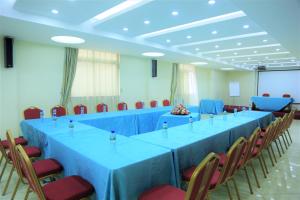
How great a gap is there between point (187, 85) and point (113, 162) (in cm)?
971

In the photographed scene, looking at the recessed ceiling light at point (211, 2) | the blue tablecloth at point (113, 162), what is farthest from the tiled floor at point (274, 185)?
the recessed ceiling light at point (211, 2)

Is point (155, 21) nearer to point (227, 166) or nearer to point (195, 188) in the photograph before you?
point (227, 166)

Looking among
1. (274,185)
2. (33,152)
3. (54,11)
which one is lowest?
(274,185)

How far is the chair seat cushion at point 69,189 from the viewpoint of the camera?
174 cm

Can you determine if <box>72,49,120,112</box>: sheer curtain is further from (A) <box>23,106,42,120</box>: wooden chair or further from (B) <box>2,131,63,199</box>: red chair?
(B) <box>2,131,63,199</box>: red chair

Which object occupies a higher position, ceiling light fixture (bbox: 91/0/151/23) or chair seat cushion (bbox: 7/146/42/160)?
ceiling light fixture (bbox: 91/0/151/23)

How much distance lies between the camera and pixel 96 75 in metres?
6.96

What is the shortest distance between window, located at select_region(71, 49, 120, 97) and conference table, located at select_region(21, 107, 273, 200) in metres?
3.23

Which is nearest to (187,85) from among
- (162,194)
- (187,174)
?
(187,174)

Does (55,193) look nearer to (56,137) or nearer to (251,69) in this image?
(56,137)

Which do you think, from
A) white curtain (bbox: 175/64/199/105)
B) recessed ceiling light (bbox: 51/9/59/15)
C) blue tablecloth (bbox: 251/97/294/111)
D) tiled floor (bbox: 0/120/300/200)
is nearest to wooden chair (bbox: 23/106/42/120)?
tiled floor (bbox: 0/120/300/200)

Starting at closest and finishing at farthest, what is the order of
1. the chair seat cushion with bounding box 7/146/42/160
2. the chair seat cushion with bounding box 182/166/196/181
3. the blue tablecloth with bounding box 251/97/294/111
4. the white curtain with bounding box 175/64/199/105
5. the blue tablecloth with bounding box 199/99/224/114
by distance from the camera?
the chair seat cushion with bounding box 182/166/196/181 < the chair seat cushion with bounding box 7/146/42/160 < the blue tablecloth with bounding box 251/97/294/111 < the blue tablecloth with bounding box 199/99/224/114 < the white curtain with bounding box 175/64/199/105

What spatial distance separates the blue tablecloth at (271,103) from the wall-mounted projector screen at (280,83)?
3.17 metres

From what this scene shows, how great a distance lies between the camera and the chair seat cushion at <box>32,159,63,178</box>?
2.23 m
